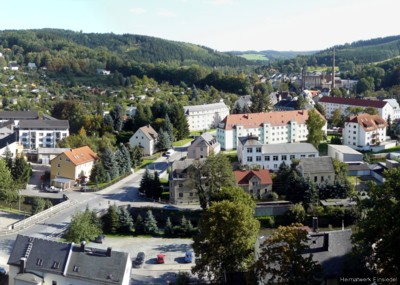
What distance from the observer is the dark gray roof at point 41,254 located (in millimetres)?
20875

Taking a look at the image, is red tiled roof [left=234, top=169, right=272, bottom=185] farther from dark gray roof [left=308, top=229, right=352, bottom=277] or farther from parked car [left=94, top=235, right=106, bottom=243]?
dark gray roof [left=308, top=229, right=352, bottom=277]

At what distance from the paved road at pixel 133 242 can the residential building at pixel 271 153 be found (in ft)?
23.1

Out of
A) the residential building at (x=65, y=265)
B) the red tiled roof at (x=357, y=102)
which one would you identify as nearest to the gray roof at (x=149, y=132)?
the red tiled roof at (x=357, y=102)

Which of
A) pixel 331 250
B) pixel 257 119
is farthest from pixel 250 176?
pixel 331 250

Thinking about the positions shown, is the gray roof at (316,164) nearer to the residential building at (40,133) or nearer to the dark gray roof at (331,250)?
the dark gray roof at (331,250)

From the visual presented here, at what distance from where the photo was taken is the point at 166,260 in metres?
28.0

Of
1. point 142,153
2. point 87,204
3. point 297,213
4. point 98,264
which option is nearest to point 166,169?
point 142,153

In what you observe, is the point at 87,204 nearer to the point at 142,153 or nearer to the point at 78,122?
the point at 142,153

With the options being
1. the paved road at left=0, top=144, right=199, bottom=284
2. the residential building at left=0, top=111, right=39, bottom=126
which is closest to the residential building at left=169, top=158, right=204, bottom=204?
the paved road at left=0, top=144, right=199, bottom=284

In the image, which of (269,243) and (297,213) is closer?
(269,243)

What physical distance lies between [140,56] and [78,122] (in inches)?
3576

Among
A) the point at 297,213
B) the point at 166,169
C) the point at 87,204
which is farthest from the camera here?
the point at 166,169

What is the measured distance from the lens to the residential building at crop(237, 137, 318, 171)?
41281mm

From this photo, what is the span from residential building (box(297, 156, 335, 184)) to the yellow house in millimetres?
16946
